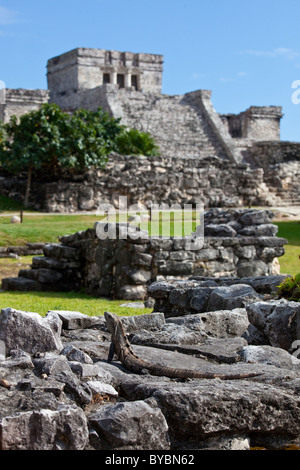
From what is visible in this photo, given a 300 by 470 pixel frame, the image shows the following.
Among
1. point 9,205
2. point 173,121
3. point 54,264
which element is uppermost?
point 173,121

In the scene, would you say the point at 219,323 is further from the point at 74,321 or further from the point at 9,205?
the point at 9,205

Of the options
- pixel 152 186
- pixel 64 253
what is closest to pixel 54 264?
pixel 64 253

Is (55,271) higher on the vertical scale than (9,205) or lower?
lower

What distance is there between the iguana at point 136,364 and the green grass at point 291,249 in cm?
835

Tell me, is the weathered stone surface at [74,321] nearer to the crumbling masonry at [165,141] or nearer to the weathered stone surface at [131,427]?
the weathered stone surface at [131,427]

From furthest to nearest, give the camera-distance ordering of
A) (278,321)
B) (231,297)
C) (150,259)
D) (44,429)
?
1. (150,259)
2. (231,297)
3. (278,321)
4. (44,429)

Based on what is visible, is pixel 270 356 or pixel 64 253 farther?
pixel 64 253

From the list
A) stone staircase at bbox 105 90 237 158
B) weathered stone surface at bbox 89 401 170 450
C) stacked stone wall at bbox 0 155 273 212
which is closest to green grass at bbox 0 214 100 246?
stacked stone wall at bbox 0 155 273 212

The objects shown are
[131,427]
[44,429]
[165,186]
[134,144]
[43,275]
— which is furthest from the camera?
[134,144]

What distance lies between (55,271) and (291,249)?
5671 millimetres

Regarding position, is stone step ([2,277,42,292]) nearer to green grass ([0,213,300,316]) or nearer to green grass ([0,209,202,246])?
green grass ([0,213,300,316])

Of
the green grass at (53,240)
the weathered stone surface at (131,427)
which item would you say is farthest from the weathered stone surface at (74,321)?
the green grass at (53,240)

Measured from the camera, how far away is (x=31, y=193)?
22.7m

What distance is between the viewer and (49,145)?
21.8 meters
